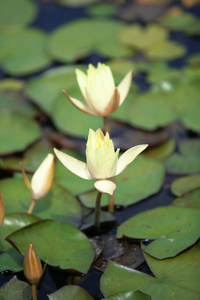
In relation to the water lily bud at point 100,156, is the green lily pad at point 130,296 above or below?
below

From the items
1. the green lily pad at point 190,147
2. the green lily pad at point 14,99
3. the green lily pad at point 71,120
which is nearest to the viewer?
the green lily pad at point 190,147

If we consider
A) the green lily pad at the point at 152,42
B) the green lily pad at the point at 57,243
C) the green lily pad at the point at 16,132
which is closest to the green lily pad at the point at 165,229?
the green lily pad at the point at 57,243

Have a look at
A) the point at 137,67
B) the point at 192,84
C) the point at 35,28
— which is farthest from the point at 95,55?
the point at 192,84

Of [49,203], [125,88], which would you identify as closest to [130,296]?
[49,203]

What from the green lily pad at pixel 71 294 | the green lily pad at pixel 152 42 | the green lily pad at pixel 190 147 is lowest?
the green lily pad at pixel 190 147

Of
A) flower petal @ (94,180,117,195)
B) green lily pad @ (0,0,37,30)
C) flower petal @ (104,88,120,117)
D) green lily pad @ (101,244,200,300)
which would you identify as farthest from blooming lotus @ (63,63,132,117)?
green lily pad @ (0,0,37,30)

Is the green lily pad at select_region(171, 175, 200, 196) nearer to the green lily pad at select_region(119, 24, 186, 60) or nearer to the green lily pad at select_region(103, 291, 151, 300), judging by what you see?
the green lily pad at select_region(103, 291, 151, 300)

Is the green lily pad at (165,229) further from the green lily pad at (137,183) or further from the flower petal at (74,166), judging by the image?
the flower petal at (74,166)
